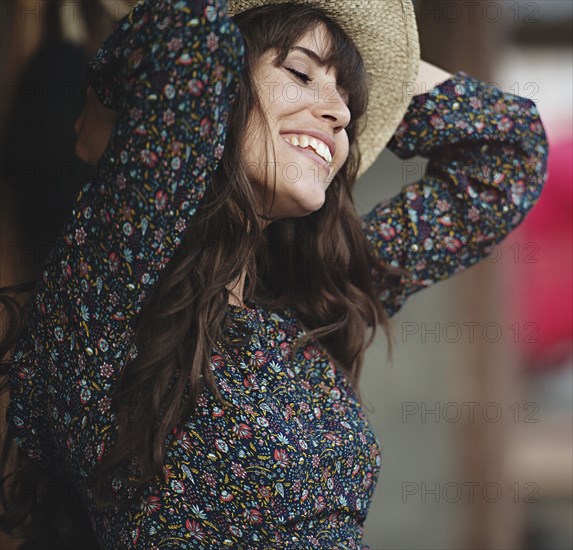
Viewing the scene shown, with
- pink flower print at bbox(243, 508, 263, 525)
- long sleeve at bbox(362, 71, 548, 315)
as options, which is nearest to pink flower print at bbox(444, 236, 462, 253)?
long sleeve at bbox(362, 71, 548, 315)

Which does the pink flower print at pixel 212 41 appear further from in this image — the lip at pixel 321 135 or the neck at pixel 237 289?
the neck at pixel 237 289

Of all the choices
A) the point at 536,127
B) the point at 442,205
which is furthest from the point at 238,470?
the point at 536,127

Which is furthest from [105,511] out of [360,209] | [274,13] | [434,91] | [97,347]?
[360,209]

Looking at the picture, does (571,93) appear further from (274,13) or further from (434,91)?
(274,13)

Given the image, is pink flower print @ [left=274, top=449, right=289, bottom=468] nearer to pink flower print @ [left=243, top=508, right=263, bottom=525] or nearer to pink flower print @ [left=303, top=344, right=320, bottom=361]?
pink flower print @ [left=243, top=508, right=263, bottom=525]

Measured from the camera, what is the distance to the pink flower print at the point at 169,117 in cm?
97

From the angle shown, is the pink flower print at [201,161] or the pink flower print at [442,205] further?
the pink flower print at [442,205]

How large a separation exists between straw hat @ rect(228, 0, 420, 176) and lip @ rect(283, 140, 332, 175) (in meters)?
0.25

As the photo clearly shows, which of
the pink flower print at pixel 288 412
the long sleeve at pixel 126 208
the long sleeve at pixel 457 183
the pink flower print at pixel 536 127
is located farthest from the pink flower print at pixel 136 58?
the pink flower print at pixel 536 127

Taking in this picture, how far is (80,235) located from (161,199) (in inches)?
5.3

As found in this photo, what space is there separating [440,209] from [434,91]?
23 centimetres

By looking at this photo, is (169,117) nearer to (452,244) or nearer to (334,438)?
(334,438)

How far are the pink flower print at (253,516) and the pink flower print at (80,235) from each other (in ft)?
1.43

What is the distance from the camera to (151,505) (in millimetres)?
1097
